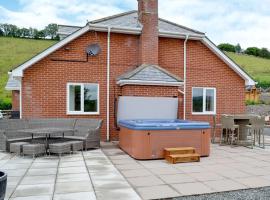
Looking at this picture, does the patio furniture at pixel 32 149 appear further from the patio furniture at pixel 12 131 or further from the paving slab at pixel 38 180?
the paving slab at pixel 38 180

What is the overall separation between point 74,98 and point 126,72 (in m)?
2.57

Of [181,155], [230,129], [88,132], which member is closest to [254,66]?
[230,129]

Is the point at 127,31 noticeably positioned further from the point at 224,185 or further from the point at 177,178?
the point at 224,185

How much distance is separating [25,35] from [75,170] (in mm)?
65964

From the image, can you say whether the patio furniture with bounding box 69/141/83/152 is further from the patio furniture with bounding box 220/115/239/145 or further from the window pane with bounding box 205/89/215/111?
the window pane with bounding box 205/89/215/111

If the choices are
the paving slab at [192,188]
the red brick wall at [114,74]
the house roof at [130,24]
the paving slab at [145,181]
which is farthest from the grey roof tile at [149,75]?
the paving slab at [192,188]

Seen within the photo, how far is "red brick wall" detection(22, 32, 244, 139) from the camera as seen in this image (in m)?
12.4

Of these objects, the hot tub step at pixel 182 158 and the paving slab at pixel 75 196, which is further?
the hot tub step at pixel 182 158

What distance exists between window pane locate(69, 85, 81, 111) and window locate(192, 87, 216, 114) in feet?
17.8

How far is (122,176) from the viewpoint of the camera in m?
7.04

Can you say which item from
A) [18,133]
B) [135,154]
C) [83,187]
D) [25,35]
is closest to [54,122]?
[18,133]

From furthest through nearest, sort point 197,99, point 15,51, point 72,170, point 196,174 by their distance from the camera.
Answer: point 15,51, point 197,99, point 72,170, point 196,174

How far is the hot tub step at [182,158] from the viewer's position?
8.62 metres

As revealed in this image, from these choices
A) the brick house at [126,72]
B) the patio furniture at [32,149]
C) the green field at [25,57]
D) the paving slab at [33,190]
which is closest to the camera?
the paving slab at [33,190]
